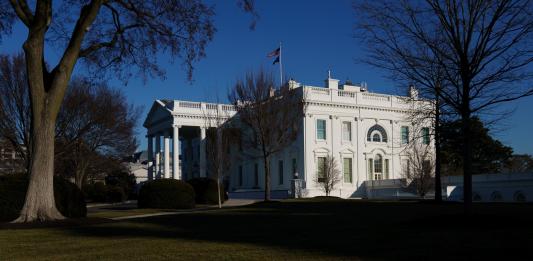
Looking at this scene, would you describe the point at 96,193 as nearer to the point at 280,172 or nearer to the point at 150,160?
the point at 150,160

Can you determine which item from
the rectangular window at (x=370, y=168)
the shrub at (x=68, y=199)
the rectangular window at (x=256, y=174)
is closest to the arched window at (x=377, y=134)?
the rectangular window at (x=370, y=168)

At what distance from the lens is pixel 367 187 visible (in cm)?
5897

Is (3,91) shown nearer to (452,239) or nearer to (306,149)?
(306,149)

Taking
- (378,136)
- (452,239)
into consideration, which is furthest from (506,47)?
(378,136)

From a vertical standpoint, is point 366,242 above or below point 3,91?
below

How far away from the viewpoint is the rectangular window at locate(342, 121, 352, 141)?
197 ft

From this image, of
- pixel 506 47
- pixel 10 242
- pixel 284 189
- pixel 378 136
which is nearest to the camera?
pixel 10 242

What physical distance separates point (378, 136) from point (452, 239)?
52.6m

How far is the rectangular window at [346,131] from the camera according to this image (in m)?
60.1

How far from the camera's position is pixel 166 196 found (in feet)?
107

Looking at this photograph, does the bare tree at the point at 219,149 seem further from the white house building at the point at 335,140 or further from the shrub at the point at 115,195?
the shrub at the point at 115,195

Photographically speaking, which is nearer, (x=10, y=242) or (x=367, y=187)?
(x=10, y=242)

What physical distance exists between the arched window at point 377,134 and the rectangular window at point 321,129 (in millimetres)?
5539

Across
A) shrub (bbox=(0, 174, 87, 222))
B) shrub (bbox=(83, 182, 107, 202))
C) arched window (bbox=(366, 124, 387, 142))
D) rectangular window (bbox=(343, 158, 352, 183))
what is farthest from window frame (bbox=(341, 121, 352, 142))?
shrub (bbox=(0, 174, 87, 222))
